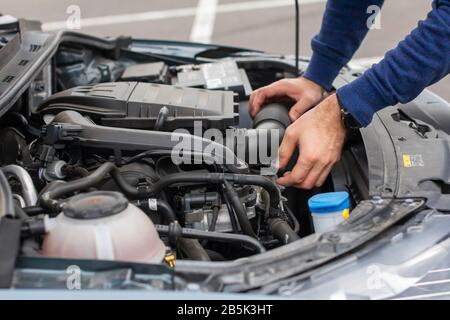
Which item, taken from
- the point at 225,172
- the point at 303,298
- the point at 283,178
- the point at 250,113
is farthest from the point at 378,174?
the point at 250,113

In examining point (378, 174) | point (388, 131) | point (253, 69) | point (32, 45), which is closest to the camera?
point (378, 174)

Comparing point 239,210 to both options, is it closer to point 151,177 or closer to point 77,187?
point 151,177

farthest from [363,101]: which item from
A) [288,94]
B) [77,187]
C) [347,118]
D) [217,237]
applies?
[77,187]

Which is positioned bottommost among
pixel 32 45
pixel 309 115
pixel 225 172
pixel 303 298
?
pixel 303 298

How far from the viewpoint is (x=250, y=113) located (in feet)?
7.30

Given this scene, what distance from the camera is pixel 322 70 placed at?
2.26 m

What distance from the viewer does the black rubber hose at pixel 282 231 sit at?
1.60 meters

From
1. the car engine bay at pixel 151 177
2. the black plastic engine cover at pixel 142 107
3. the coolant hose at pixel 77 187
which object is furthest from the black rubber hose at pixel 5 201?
the black plastic engine cover at pixel 142 107

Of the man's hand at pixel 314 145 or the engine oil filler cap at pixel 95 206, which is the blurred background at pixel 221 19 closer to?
the man's hand at pixel 314 145

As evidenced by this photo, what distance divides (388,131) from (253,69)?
3.04 ft

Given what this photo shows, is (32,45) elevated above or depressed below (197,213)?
above

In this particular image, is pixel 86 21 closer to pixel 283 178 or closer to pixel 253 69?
pixel 253 69

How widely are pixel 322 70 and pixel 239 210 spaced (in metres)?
0.85

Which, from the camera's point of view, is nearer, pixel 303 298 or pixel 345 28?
pixel 303 298
